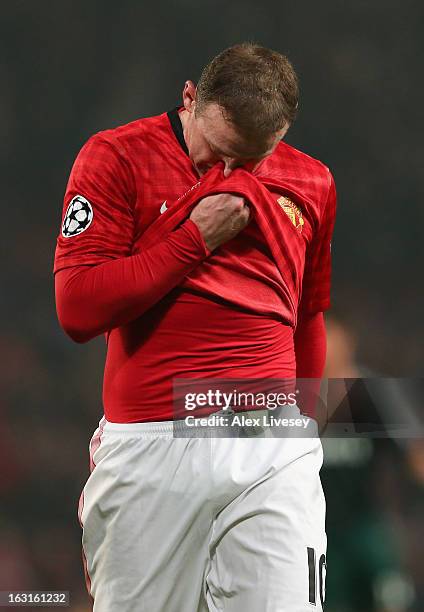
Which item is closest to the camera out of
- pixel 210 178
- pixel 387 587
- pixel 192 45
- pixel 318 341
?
pixel 210 178

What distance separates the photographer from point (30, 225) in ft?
7.69

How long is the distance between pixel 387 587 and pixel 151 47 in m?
1.42

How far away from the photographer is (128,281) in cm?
136

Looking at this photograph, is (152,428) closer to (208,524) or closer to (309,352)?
(208,524)

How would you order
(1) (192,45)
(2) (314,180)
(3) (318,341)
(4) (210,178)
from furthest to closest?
(1) (192,45) < (3) (318,341) < (2) (314,180) < (4) (210,178)

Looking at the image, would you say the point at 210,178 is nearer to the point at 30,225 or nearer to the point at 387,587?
the point at 30,225

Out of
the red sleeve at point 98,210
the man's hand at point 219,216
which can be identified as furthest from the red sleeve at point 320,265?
the red sleeve at point 98,210

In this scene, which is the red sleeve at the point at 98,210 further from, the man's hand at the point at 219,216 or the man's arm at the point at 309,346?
the man's arm at the point at 309,346

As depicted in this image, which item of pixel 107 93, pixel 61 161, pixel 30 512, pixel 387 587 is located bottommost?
pixel 387 587

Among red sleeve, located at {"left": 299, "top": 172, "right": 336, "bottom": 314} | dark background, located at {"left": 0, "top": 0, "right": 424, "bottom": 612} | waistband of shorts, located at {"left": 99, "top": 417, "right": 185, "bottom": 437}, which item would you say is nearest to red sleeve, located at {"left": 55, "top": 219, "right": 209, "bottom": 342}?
waistband of shorts, located at {"left": 99, "top": 417, "right": 185, "bottom": 437}

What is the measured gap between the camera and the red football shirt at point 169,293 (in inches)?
55.9

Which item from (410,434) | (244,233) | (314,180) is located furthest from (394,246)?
(244,233)

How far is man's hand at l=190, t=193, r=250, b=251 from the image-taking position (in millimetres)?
1381

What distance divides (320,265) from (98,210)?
454mm
